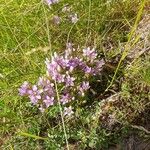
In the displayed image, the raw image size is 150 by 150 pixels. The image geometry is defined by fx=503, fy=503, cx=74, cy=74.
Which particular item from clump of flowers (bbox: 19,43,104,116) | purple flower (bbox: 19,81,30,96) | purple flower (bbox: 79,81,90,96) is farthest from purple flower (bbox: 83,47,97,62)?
purple flower (bbox: 19,81,30,96)

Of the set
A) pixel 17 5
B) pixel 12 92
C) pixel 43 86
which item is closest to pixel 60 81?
pixel 43 86

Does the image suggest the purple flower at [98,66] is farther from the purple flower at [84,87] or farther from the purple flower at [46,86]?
the purple flower at [46,86]

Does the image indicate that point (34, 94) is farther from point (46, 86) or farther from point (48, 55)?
point (48, 55)

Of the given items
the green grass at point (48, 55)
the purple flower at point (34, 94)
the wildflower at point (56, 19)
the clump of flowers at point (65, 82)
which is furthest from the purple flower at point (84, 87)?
the wildflower at point (56, 19)

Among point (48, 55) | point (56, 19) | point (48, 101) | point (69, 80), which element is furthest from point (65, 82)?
point (56, 19)

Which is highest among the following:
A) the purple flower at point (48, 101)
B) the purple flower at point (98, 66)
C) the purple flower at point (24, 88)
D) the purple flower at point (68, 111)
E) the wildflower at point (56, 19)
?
the wildflower at point (56, 19)

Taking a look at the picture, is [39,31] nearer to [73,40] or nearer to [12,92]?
[73,40]
